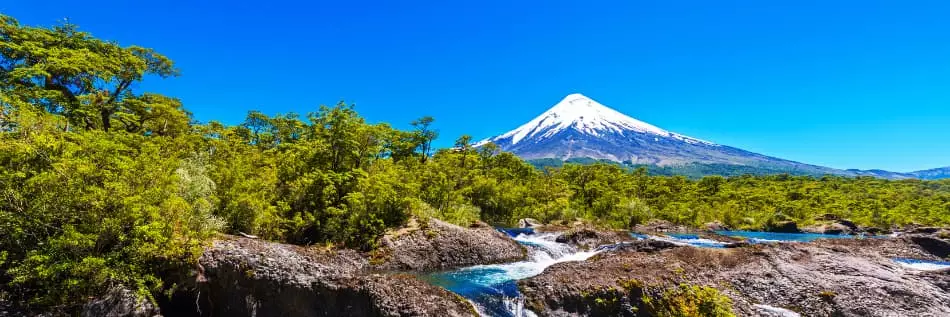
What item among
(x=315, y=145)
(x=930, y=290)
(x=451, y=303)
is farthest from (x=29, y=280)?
(x=930, y=290)

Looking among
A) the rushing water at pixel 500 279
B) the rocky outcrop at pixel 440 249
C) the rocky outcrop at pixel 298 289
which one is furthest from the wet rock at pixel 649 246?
the rocky outcrop at pixel 298 289

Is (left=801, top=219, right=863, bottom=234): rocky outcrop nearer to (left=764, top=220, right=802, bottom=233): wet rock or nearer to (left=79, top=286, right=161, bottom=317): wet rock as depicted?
(left=764, top=220, right=802, bottom=233): wet rock

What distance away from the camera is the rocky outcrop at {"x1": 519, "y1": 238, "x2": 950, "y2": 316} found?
11.9 metres

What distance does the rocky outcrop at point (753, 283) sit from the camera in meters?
11.9

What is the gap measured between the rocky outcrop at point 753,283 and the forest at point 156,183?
12007 millimetres

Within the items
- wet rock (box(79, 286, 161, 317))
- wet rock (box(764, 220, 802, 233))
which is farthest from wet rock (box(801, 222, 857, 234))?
wet rock (box(79, 286, 161, 317))

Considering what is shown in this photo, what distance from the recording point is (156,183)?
14469 mm

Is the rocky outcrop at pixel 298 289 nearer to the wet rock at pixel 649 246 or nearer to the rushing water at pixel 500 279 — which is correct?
the rushing water at pixel 500 279

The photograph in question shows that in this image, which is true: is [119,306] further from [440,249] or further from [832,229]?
[832,229]

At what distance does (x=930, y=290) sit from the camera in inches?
482

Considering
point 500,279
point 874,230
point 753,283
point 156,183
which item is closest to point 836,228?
point 874,230

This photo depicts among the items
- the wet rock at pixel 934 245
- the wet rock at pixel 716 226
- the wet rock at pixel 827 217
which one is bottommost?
the wet rock at pixel 934 245

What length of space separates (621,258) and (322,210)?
1757cm

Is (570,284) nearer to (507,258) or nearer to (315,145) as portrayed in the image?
(507,258)
